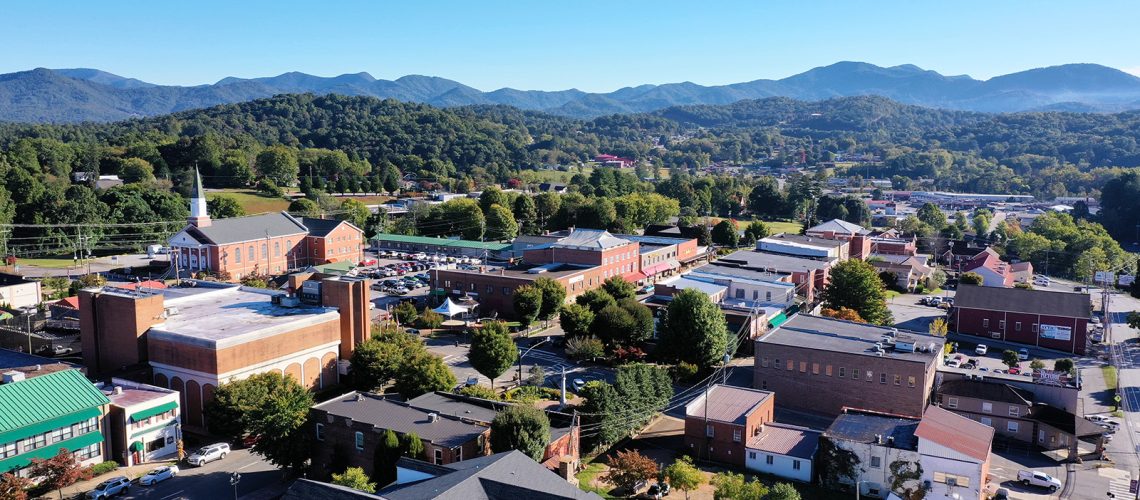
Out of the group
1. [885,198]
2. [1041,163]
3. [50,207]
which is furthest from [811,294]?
[1041,163]

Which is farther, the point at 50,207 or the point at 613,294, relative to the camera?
the point at 50,207

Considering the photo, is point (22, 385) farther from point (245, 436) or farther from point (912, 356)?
point (912, 356)

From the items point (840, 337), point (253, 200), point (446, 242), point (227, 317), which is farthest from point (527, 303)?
point (253, 200)

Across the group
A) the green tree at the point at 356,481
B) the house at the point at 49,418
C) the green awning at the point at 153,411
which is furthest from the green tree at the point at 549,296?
the house at the point at 49,418

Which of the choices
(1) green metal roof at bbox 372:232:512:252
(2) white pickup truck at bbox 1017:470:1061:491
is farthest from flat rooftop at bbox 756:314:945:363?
(1) green metal roof at bbox 372:232:512:252

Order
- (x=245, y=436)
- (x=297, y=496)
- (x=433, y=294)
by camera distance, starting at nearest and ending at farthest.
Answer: (x=297, y=496) → (x=245, y=436) → (x=433, y=294)

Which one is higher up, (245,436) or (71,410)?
(71,410)

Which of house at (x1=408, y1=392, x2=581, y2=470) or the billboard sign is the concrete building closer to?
house at (x1=408, y1=392, x2=581, y2=470)

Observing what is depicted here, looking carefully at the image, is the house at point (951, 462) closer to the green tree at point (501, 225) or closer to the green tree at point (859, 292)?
the green tree at point (859, 292)
